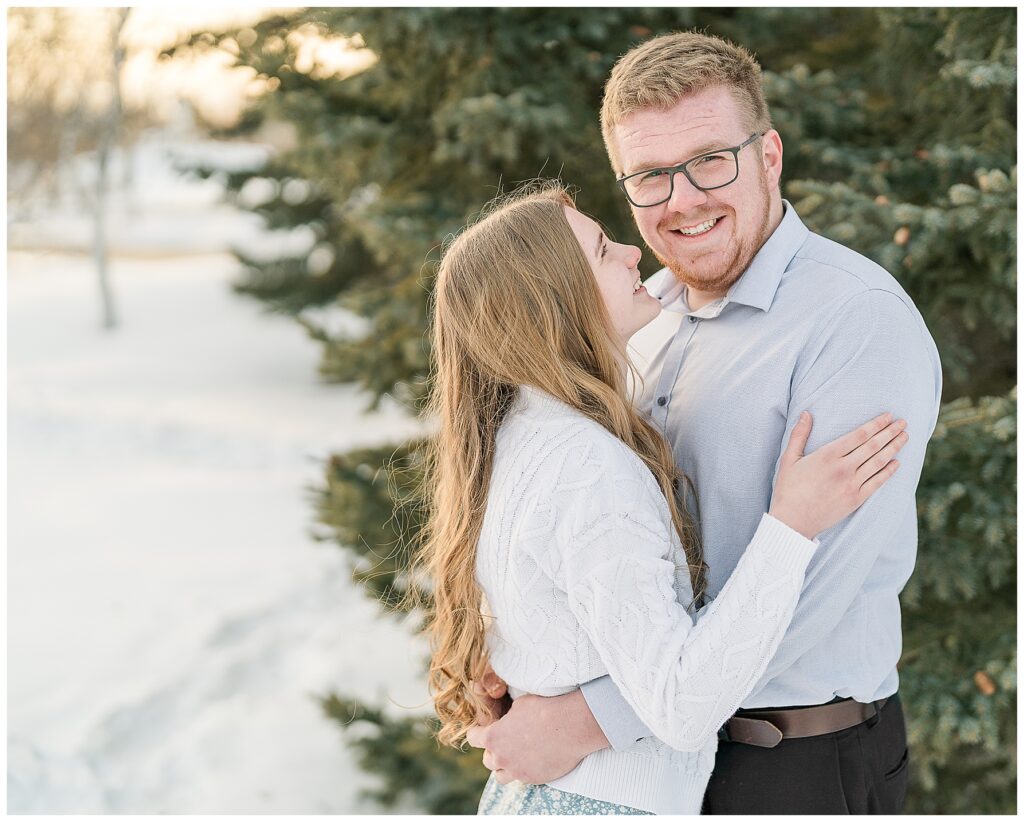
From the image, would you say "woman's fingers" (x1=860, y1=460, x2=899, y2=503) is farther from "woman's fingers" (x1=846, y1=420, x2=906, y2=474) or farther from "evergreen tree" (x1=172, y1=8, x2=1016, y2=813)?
"evergreen tree" (x1=172, y1=8, x2=1016, y2=813)

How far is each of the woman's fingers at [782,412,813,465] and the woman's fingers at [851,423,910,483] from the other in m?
0.10

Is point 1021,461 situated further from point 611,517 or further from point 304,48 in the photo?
point 304,48

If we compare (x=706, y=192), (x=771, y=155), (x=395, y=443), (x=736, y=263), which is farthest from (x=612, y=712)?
(x=395, y=443)

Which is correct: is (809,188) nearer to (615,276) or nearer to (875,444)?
(615,276)

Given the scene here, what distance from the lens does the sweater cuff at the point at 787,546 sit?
1656mm

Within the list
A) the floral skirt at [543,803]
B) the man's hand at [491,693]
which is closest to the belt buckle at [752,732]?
the floral skirt at [543,803]

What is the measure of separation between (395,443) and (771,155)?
10.1ft

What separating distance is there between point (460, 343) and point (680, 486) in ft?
1.80

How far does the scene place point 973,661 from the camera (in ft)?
10.7

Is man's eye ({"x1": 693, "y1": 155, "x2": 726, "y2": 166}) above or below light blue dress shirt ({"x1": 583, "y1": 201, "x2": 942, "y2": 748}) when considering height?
above

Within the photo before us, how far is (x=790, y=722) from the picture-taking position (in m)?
1.97

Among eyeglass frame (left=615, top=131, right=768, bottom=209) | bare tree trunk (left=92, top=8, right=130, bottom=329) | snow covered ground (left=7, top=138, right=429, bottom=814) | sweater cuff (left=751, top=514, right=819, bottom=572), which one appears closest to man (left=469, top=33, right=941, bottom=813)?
eyeglass frame (left=615, top=131, right=768, bottom=209)

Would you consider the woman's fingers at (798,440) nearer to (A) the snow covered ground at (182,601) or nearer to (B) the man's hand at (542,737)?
(B) the man's hand at (542,737)

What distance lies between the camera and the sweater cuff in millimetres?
1656
